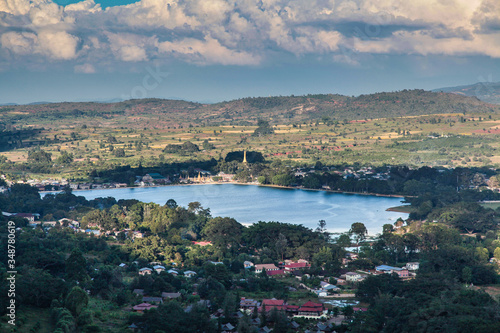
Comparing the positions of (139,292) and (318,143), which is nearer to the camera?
(139,292)

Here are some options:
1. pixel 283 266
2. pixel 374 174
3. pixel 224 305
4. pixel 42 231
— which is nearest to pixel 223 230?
pixel 283 266

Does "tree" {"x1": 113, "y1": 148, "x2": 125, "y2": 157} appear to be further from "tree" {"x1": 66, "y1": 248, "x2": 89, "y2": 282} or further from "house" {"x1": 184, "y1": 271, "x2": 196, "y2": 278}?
"tree" {"x1": 66, "y1": 248, "x2": 89, "y2": 282}

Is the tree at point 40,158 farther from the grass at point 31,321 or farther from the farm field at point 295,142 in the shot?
the grass at point 31,321

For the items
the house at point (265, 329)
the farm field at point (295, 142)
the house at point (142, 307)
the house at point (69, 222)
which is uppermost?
the farm field at point (295, 142)

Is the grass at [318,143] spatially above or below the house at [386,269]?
above

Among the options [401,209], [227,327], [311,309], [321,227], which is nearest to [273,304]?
[311,309]

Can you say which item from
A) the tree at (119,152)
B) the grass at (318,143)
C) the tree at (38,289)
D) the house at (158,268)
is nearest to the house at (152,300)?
the tree at (38,289)

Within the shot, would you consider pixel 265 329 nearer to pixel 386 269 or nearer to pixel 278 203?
pixel 386 269

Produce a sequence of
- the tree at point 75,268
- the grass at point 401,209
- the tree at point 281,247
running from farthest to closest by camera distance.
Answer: the grass at point 401,209 < the tree at point 281,247 < the tree at point 75,268
